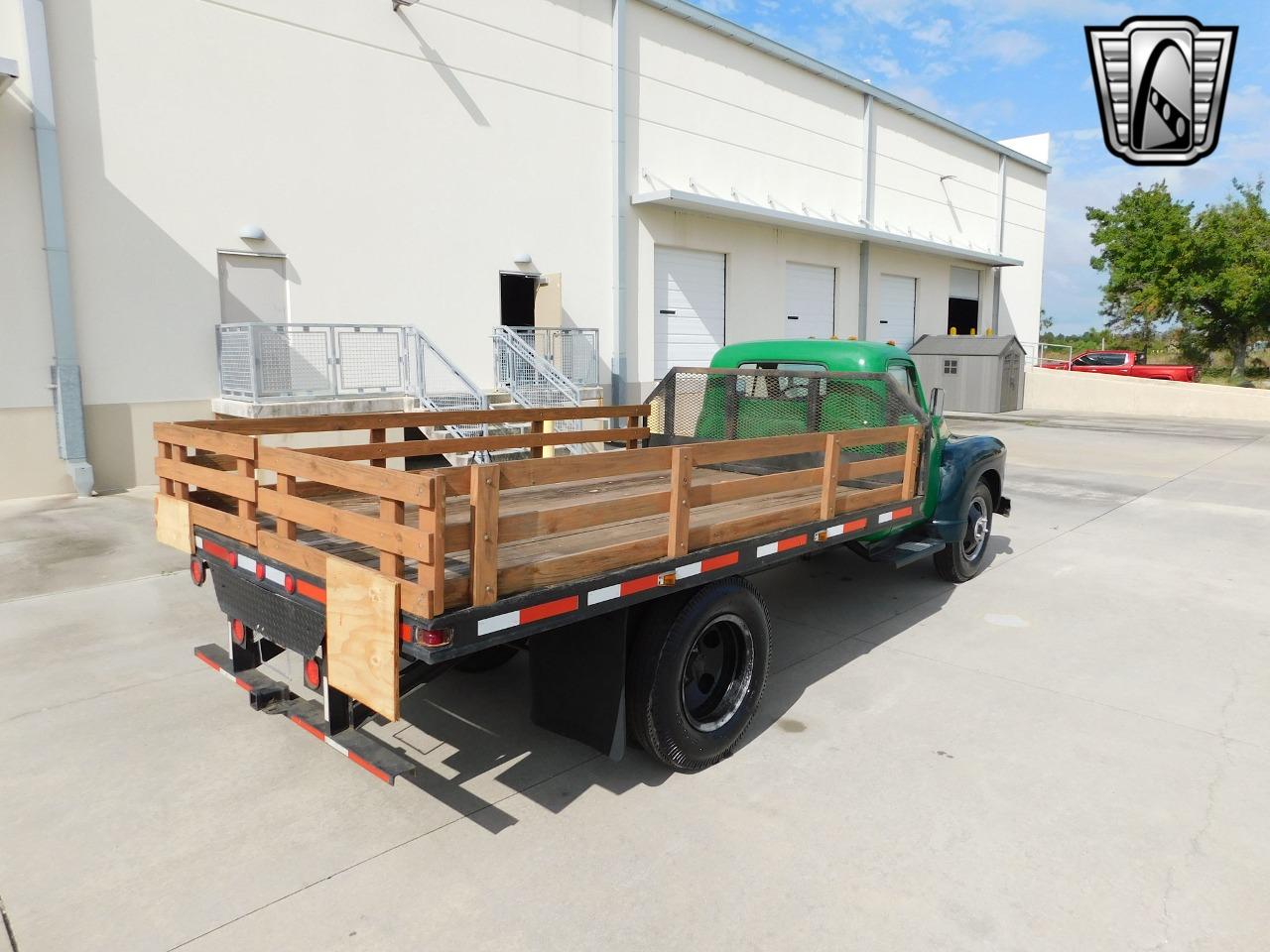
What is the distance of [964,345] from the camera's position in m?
26.0

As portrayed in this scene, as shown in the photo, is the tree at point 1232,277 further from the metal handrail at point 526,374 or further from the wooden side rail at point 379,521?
the wooden side rail at point 379,521

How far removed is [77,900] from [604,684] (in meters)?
2.08

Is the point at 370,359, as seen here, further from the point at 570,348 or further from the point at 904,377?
the point at 904,377

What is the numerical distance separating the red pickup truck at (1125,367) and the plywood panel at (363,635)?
3232cm

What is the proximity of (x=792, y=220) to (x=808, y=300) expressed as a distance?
3202 millimetres

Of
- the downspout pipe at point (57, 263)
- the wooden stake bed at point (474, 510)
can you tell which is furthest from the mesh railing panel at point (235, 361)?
the wooden stake bed at point (474, 510)

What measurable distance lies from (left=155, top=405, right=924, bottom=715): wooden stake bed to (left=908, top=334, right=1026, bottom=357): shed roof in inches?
845

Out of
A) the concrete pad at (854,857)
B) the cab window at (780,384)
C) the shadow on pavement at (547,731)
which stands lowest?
the concrete pad at (854,857)

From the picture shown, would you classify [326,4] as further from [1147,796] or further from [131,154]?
[1147,796]

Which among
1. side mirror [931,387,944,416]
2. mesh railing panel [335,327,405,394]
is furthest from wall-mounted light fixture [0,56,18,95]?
side mirror [931,387,944,416]

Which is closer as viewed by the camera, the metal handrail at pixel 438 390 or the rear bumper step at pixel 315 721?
the rear bumper step at pixel 315 721

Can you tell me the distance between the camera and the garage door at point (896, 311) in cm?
2538

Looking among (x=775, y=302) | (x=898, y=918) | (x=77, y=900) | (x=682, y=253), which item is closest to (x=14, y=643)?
(x=77, y=900)

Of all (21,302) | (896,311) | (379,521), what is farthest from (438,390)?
(896,311)
